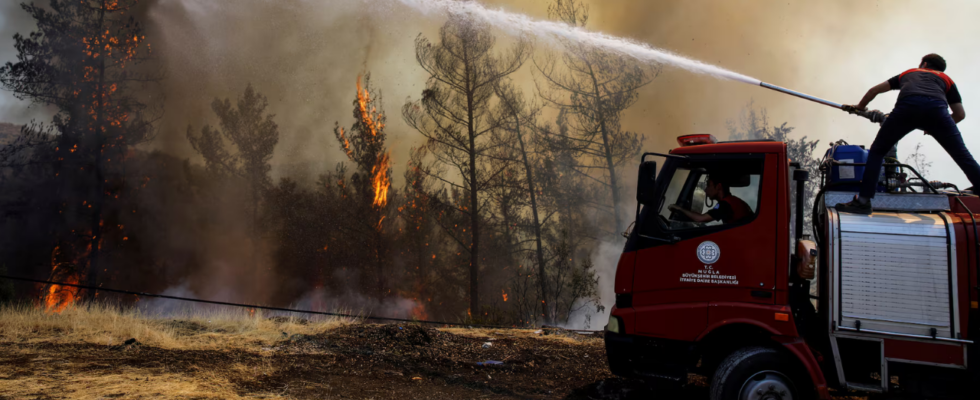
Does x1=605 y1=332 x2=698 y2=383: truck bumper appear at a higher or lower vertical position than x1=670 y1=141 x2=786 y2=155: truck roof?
lower

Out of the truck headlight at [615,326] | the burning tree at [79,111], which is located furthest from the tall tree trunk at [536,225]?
the truck headlight at [615,326]

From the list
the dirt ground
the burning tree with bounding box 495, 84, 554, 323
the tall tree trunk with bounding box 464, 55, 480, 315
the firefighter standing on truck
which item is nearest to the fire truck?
the firefighter standing on truck

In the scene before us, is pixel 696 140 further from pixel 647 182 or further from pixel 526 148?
pixel 526 148

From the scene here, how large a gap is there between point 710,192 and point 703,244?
0.58m

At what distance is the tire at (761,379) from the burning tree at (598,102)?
1622cm

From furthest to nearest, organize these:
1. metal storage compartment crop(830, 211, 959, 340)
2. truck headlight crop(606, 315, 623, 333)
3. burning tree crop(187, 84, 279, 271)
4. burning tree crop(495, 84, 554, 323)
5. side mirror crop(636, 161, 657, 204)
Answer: burning tree crop(187, 84, 279, 271)
burning tree crop(495, 84, 554, 323)
truck headlight crop(606, 315, 623, 333)
side mirror crop(636, 161, 657, 204)
metal storage compartment crop(830, 211, 959, 340)

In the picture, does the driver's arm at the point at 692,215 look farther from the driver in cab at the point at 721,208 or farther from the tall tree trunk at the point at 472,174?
the tall tree trunk at the point at 472,174

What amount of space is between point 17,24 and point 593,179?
21727 millimetres

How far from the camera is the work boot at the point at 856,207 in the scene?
4770 mm

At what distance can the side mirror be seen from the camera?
16.2ft

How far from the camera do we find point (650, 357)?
17.1ft

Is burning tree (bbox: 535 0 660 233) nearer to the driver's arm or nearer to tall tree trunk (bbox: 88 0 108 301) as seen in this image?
the driver's arm

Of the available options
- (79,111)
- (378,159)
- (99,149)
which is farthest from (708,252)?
(79,111)

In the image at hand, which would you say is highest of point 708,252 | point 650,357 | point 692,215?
point 692,215
